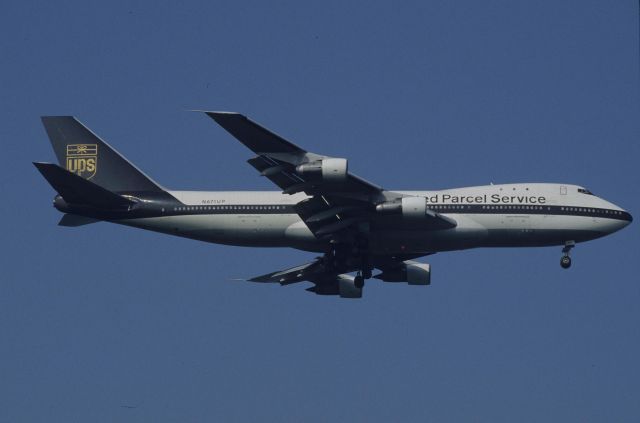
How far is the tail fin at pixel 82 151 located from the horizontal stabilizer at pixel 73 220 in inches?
136

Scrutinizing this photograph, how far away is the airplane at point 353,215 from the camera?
61.8m

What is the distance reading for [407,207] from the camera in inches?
2382

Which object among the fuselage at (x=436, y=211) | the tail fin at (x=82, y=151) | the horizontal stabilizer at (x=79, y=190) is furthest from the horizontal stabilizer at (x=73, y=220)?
the tail fin at (x=82, y=151)

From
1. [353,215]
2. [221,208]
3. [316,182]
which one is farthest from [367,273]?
[316,182]

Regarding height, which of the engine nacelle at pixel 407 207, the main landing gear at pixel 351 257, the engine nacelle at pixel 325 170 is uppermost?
the engine nacelle at pixel 325 170

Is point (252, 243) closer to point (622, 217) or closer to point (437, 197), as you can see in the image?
point (437, 197)

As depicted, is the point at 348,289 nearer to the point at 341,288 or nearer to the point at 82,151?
the point at 341,288

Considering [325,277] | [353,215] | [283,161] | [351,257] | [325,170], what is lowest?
[325,277]

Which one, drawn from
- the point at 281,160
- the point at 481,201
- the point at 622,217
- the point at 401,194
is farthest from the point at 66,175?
the point at 622,217

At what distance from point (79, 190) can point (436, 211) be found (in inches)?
733

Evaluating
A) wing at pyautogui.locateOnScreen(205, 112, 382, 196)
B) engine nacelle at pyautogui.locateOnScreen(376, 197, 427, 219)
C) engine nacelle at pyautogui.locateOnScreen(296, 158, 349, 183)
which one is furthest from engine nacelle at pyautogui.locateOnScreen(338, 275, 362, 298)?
engine nacelle at pyautogui.locateOnScreen(296, 158, 349, 183)

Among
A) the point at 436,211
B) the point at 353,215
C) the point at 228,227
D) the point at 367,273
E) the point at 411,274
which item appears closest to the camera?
the point at 353,215

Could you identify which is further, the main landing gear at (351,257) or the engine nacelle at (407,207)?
the main landing gear at (351,257)

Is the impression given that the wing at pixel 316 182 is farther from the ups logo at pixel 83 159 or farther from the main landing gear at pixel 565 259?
the ups logo at pixel 83 159
